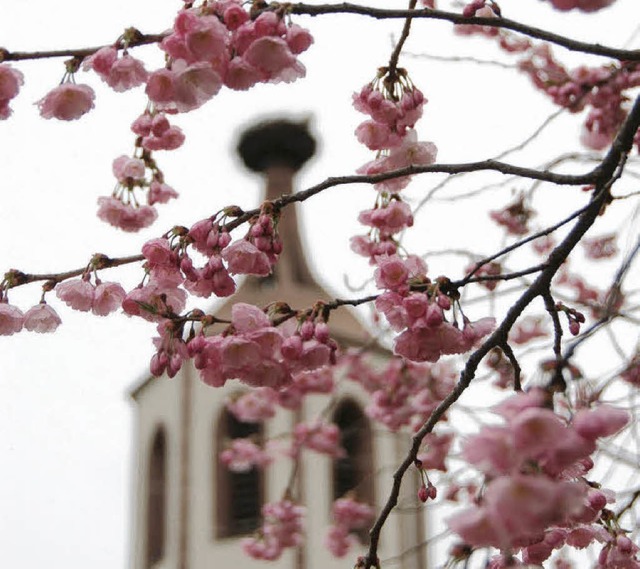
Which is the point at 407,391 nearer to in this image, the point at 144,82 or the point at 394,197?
the point at 394,197

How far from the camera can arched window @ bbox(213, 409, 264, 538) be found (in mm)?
12883

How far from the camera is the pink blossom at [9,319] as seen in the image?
6.77 ft

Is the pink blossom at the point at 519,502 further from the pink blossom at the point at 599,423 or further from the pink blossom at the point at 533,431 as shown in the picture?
the pink blossom at the point at 599,423

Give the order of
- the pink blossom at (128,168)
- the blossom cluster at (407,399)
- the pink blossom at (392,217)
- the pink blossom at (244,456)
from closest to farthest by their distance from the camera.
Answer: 1. the pink blossom at (392,217)
2. the pink blossom at (128,168)
3. the blossom cluster at (407,399)
4. the pink blossom at (244,456)

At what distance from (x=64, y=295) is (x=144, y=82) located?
0.46 metres

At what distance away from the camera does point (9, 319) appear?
2.07 metres

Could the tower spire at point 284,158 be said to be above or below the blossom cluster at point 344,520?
above

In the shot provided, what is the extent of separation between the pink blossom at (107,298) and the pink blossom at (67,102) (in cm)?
37

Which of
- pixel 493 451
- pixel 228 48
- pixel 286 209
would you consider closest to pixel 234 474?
pixel 286 209

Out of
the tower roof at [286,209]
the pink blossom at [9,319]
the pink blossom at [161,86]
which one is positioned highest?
the tower roof at [286,209]

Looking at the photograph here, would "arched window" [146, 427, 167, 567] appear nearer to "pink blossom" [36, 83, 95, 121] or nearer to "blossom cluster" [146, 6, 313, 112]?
"pink blossom" [36, 83, 95, 121]

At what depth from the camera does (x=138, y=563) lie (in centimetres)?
1415

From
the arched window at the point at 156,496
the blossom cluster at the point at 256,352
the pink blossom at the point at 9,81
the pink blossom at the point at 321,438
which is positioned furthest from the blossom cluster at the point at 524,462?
the arched window at the point at 156,496

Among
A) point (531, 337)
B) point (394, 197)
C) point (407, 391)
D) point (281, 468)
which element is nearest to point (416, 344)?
point (394, 197)
